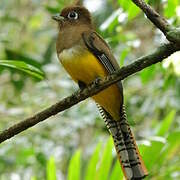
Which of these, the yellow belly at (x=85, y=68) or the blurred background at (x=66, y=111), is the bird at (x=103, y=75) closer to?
the yellow belly at (x=85, y=68)

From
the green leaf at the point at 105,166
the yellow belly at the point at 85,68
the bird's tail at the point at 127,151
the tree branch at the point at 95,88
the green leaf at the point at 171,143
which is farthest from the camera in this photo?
the green leaf at the point at 171,143

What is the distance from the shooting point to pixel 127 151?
7.55ft

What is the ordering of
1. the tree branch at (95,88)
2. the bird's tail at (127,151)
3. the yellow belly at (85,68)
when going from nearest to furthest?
the tree branch at (95,88), the bird's tail at (127,151), the yellow belly at (85,68)

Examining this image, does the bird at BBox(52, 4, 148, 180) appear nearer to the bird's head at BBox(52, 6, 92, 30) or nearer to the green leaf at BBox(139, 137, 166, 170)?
the bird's head at BBox(52, 6, 92, 30)

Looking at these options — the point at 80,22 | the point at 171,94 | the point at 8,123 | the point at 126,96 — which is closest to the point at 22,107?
the point at 8,123

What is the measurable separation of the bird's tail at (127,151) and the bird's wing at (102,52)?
0.67 feet

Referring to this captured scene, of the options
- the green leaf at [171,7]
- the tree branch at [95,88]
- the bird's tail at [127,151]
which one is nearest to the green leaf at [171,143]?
the bird's tail at [127,151]

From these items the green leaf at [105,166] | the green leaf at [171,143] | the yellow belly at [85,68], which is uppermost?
the yellow belly at [85,68]

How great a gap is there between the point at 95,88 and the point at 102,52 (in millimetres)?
692

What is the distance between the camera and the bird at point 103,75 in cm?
229

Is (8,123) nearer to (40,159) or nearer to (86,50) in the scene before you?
(40,159)

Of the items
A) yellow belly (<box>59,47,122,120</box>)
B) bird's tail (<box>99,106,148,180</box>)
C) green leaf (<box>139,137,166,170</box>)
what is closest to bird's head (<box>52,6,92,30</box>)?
yellow belly (<box>59,47,122,120</box>)

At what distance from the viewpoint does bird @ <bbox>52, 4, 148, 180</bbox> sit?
229 centimetres

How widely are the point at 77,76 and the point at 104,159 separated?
54 cm
